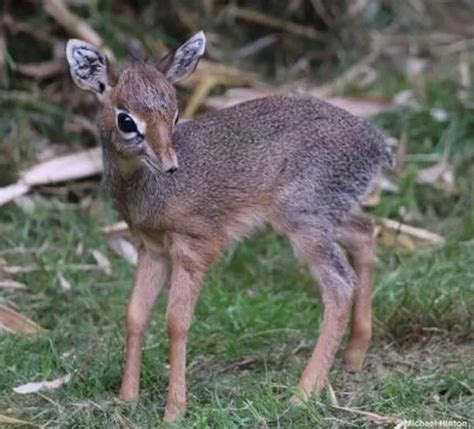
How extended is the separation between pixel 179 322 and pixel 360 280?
0.90 metres

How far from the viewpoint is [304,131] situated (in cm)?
565

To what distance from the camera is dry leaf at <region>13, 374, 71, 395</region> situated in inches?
213

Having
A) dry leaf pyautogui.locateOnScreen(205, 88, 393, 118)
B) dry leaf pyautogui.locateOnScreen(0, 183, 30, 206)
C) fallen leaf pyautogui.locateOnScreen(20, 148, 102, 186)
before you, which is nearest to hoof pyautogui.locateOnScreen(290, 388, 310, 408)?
dry leaf pyautogui.locateOnScreen(0, 183, 30, 206)

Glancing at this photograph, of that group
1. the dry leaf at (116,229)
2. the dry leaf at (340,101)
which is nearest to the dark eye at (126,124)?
the dry leaf at (116,229)

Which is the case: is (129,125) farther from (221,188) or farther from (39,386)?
(39,386)

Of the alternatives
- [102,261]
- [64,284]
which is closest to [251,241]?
[102,261]

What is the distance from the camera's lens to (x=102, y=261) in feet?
22.6

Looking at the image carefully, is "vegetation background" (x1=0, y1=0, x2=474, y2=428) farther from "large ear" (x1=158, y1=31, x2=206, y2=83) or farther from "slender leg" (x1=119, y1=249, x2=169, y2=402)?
"large ear" (x1=158, y1=31, x2=206, y2=83)

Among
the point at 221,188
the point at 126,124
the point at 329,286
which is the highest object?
the point at 126,124

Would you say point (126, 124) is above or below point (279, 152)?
above

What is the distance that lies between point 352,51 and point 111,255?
2818 mm

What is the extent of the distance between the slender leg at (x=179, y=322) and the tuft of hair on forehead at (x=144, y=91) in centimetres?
64

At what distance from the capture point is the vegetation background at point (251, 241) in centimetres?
534

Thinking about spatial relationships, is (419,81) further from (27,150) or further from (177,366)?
(177,366)
